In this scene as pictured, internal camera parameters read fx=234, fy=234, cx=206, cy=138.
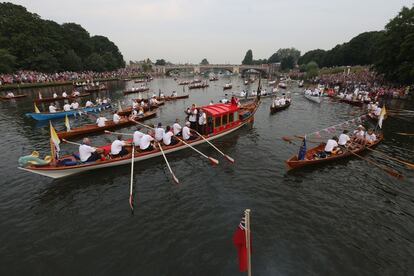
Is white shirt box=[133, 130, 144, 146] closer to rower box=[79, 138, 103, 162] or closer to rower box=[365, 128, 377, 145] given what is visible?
rower box=[79, 138, 103, 162]

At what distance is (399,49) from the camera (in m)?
54.5

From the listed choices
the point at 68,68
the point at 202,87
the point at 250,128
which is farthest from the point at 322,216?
the point at 68,68

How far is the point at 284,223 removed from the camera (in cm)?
1223

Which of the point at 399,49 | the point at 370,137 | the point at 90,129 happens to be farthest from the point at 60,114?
the point at 399,49

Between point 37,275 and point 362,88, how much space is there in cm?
6897

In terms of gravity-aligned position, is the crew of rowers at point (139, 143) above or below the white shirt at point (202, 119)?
below

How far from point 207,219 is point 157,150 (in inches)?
323

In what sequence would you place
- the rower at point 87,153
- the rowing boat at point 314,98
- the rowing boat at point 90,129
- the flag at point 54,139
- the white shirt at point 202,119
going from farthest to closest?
the rowing boat at point 314,98 < the rowing boat at point 90,129 < the white shirt at point 202,119 < the rower at point 87,153 < the flag at point 54,139

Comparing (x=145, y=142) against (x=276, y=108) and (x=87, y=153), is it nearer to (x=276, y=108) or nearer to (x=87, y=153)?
(x=87, y=153)

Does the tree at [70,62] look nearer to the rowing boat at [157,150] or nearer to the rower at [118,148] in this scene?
the rowing boat at [157,150]

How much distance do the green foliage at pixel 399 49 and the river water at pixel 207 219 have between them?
4315 centimetres

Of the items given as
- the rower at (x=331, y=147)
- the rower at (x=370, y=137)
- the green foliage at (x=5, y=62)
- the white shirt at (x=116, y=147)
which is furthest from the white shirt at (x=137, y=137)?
the green foliage at (x=5, y=62)

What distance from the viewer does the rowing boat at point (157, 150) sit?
49.8ft

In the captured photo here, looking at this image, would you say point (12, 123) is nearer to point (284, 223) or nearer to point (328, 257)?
point (284, 223)
